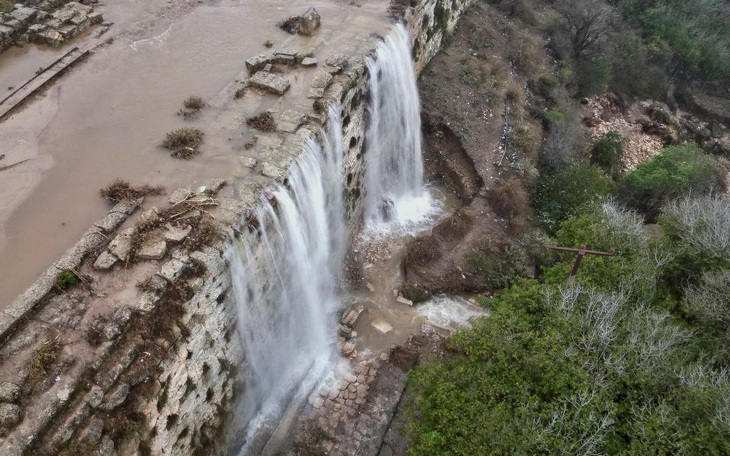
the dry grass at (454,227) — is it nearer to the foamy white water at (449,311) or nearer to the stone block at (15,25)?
the foamy white water at (449,311)

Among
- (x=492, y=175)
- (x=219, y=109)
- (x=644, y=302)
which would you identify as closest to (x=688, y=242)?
(x=644, y=302)

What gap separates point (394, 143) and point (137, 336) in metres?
12.8

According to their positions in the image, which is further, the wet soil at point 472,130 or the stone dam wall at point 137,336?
the wet soil at point 472,130

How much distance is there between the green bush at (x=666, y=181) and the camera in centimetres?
1992

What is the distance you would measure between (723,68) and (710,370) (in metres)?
27.1

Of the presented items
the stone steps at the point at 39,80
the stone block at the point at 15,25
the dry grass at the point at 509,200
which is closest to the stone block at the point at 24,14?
the stone block at the point at 15,25

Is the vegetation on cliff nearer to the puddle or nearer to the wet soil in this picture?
the wet soil

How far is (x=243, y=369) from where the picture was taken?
12.8 metres

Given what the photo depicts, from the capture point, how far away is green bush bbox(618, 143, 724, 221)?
19.9 m

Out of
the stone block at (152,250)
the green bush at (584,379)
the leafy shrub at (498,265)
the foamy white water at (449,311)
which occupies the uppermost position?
the stone block at (152,250)

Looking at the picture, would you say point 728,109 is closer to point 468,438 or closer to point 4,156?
point 468,438

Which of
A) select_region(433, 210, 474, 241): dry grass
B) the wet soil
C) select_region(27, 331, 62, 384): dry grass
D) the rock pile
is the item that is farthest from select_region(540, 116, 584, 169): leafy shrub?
select_region(27, 331, 62, 384): dry grass

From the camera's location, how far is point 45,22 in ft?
54.7

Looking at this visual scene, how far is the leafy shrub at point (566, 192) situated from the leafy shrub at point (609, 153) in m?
3.30
